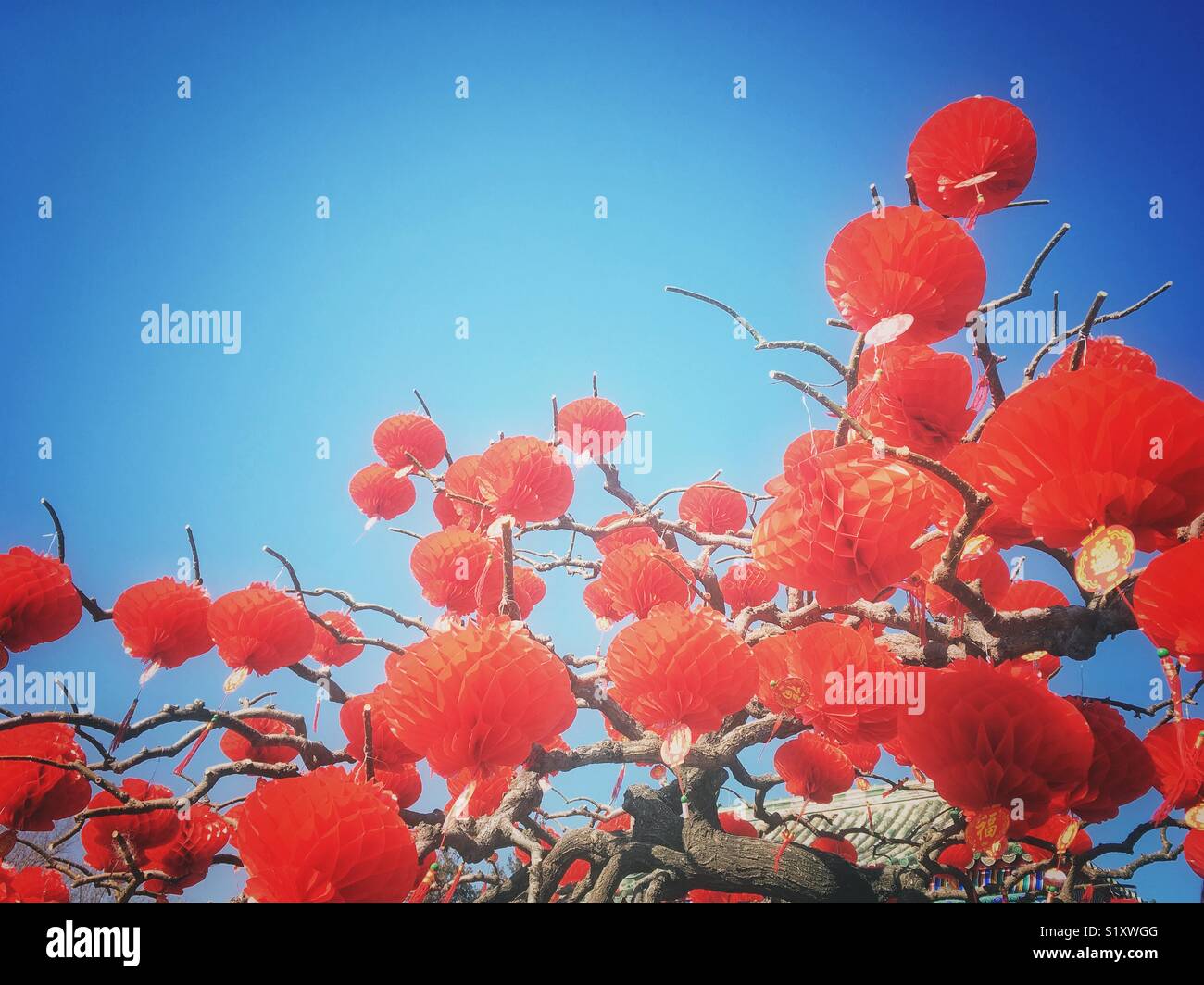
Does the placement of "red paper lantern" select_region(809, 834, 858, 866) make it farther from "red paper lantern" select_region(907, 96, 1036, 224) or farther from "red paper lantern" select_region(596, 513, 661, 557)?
"red paper lantern" select_region(907, 96, 1036, 224)

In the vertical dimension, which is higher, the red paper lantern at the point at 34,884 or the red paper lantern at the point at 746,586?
the red paper lantern at the point at 746,586

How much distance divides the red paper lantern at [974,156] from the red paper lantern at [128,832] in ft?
6.35

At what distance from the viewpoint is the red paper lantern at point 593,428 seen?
57.4 inches

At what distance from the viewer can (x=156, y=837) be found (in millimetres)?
1219

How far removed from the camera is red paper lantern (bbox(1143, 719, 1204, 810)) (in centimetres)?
87

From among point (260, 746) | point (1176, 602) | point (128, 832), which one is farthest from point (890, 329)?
point (128, 832)

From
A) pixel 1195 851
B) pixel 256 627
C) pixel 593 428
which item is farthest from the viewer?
pixel 593 428

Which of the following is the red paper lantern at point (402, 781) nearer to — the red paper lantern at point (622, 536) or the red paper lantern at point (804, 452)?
the red paper lantern at point (622, 536)

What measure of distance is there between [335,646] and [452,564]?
2.72 feet

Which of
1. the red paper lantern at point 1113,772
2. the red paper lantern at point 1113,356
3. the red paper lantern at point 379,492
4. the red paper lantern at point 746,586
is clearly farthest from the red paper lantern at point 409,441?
the red paper lantern at point 1113,772

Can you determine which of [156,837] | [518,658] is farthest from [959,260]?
[156,837]

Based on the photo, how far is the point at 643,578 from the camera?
1.30 m

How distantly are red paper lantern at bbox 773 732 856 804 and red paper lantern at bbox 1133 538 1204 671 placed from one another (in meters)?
0.89

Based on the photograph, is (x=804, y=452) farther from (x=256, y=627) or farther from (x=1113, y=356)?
(x=256, y=627)
